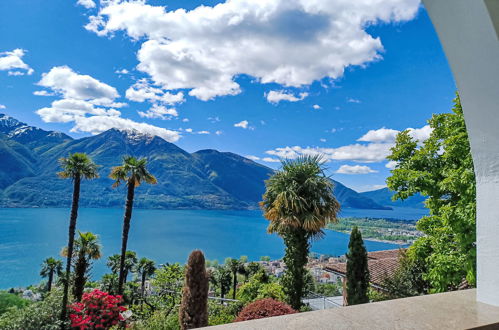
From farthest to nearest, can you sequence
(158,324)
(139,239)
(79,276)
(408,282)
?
(139,239) < (79,276) < (408,282) < (158,324)

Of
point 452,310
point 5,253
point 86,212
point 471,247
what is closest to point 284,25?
point 471,247

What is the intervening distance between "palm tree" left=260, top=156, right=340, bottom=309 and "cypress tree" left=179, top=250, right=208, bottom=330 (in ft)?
9.17

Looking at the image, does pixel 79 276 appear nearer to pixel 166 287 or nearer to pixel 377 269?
pixel 166 287

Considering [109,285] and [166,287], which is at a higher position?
[166,287]

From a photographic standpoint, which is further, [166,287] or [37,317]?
[166,287]

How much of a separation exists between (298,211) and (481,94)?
7791 mm

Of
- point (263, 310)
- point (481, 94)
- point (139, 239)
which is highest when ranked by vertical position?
point (481, 94)

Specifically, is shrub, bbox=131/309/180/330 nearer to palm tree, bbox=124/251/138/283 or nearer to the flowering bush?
the flowering bush

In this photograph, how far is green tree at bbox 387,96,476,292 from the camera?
18.8 ft

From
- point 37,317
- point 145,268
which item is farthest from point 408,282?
point 145,268

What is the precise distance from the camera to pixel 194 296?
7297 mm

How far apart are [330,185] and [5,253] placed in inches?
3393

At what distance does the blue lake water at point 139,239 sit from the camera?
215ft

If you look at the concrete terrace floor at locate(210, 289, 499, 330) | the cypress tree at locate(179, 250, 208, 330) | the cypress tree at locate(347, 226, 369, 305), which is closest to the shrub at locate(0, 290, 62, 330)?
the cypress tree at locate(179, 250, 208, 330)
